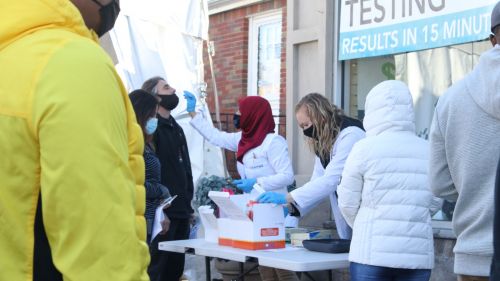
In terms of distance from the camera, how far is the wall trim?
10.9 meters

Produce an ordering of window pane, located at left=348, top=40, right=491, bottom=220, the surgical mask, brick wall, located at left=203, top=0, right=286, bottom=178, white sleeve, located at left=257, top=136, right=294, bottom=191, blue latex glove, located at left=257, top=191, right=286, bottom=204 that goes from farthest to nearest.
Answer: brick wall, located at left=203, top=0, right=286, bottom=178, white sleeve, located at left=257, top=136, right=294, bottom=191, window pane, located at left=348, top=40, right=491, bottom=220, blue latex glove, located at left=257, top=191, right=286, bottom=204, the surgical mask

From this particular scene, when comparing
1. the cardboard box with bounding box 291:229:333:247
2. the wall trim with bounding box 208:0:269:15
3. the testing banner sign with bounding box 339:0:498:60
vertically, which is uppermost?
the wall trim with bounding box 208:0:269:15

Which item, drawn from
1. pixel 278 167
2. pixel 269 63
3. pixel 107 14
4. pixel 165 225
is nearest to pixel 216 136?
pixel 278 167

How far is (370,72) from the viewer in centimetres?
741

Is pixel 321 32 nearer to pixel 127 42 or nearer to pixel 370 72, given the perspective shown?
pixel 370 72

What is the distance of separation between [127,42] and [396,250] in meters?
5.77

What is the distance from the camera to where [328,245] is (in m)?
5.44

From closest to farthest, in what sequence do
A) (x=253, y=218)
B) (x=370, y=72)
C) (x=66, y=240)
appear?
1. (x=66, y=240)
2. (x=253, y=218)
3. (x=370, y=72)

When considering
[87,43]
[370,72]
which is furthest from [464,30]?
[87,43]

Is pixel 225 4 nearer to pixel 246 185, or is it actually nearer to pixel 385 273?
pixel 246 185

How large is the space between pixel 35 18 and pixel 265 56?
9.07 meters

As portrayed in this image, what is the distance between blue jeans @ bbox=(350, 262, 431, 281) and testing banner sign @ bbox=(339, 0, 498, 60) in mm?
2312

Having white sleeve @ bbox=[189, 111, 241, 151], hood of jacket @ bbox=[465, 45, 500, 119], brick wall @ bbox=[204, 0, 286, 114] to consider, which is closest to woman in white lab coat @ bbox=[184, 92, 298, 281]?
white sleeve @ bbox=[189, 111, 241, 151]

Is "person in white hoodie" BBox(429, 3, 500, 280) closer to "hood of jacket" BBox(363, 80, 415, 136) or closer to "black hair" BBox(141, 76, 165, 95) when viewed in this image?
"hood of jacket" BBox(363, 80, 415, 136)
